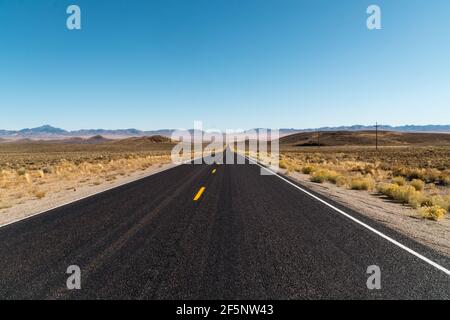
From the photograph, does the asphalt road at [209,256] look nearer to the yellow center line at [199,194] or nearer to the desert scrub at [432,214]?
the yellow center line at [199,194]

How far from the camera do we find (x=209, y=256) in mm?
4508

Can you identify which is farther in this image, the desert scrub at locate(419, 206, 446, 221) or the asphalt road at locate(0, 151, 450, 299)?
the desert scrub at locate(419, 206, 446, 221)

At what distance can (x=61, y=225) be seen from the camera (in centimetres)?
653

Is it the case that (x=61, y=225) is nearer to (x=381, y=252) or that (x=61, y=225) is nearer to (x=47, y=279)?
(x=47, y=279)

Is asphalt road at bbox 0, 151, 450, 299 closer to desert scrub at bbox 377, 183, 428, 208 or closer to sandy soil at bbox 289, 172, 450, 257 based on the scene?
sandy soil at bbox 289, 172, 450, 257

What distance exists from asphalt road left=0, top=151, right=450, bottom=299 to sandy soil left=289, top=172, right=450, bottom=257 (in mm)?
414

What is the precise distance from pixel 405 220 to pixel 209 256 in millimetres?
5555

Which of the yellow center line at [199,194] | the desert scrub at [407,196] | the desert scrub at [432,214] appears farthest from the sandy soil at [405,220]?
the yellow center line at [199,194]

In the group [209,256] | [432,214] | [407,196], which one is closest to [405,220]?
[432,214]

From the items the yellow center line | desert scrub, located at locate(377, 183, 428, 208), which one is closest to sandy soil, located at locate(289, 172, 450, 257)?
desert scrub, located at locate(377, 183, 428, 208)

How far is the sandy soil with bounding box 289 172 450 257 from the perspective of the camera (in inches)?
219

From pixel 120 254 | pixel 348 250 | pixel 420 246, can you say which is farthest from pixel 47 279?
pixel 420 246

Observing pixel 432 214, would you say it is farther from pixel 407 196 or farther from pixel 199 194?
pixel 199 194
